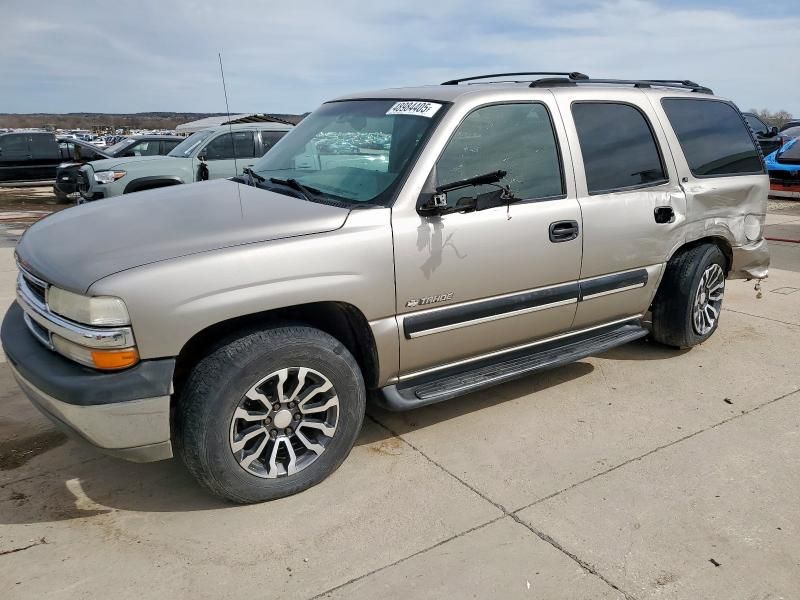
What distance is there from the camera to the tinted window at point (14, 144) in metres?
18.2

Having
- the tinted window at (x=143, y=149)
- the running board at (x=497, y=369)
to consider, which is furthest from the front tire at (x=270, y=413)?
the tinted window at (x=143, y=149)

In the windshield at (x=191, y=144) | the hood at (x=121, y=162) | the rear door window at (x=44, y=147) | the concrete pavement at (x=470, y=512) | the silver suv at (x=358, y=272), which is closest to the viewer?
the concrete pavement at (x=470, y=512)

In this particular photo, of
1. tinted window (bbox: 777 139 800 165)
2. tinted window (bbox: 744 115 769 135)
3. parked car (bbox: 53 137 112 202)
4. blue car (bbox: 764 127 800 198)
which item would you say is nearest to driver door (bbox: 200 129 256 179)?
parked car (bbox: 53 137 112 202)

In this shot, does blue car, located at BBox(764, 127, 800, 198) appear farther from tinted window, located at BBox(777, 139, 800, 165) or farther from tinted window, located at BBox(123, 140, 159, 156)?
tinted window, located at BBox(123, 140, 159, 156)

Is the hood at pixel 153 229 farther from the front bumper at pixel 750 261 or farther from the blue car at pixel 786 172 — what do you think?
the blue car at pixel 786 172

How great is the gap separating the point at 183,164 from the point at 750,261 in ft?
24.4

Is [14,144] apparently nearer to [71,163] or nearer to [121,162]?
[71,163]

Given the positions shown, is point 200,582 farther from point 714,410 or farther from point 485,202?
point 714,410

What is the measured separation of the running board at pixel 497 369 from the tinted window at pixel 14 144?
19086mm

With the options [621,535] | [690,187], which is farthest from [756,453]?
[690,187]

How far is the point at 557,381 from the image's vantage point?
432cm

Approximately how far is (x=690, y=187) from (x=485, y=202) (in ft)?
6.27

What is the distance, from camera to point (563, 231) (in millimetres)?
3607

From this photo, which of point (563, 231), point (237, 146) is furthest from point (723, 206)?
point (237, 146)
